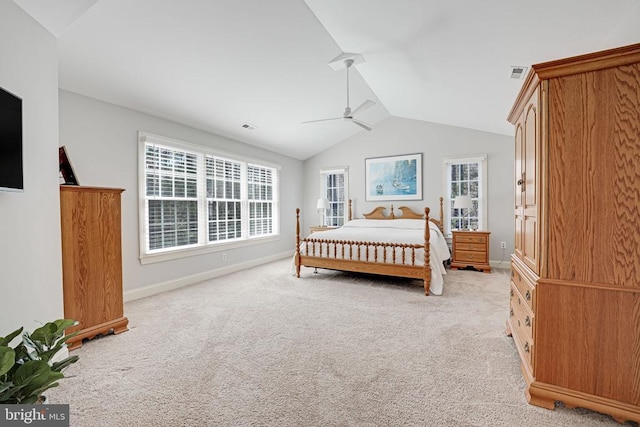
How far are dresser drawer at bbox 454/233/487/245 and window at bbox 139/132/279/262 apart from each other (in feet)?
12.6

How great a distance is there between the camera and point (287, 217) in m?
6.80

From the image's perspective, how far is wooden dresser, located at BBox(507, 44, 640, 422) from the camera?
1.45 metres

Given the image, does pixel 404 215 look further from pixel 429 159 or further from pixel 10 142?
pixel 10 142

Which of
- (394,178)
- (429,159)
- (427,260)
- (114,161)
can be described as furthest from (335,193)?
(114,161)

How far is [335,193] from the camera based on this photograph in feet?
22.9

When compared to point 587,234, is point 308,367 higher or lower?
lower

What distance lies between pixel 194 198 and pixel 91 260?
208 cm

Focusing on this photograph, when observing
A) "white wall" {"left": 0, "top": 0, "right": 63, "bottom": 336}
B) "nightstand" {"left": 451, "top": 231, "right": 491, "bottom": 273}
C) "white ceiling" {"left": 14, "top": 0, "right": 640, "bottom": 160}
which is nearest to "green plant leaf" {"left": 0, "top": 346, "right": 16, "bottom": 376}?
"white wall" {"left": 0, "top": 0, "right": 63, "bottom": 336}


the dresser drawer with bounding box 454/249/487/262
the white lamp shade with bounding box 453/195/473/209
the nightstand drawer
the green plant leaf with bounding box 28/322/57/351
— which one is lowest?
the dresser drawer with bounding box 454/249/487/262

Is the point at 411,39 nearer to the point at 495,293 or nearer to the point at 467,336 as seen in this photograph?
the point at 467,336

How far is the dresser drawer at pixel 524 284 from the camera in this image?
5.58 ft

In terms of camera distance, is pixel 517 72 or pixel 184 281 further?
pixel 184 281

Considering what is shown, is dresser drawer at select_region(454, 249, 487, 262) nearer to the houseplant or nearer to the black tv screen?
the houseplant

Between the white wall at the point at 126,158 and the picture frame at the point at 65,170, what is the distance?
0.67m
